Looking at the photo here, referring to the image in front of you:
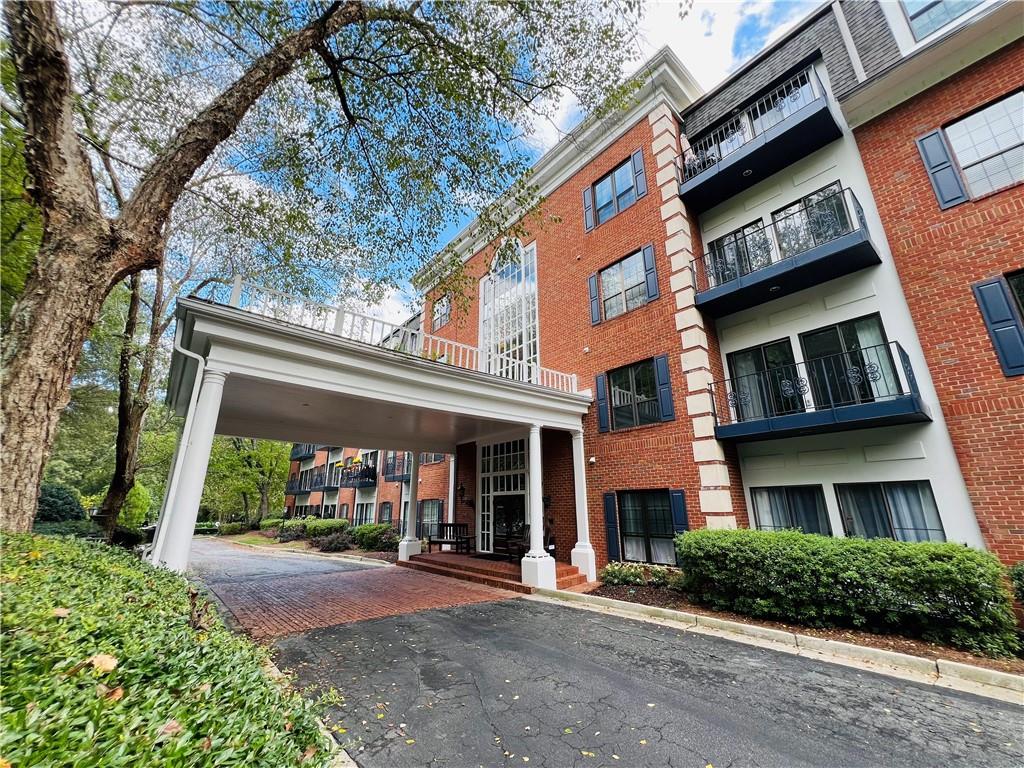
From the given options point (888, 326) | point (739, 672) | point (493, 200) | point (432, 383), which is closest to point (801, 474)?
Answer: point (888, 326)

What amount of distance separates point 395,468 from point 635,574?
1566 cm

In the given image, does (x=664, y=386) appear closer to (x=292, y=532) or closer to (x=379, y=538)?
(x=379, y=538)

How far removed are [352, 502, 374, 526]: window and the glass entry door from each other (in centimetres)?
1316

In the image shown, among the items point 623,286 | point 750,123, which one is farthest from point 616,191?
point 750,123

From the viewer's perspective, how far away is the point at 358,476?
2489 centimetres

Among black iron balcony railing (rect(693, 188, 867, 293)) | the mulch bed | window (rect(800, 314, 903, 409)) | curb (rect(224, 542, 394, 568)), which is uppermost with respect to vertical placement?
black iron balcony railing (rect(693, 188, 867, 293))

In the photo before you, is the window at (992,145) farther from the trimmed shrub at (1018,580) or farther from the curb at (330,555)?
the curb at (330,555)

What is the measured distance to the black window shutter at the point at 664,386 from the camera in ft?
31.5

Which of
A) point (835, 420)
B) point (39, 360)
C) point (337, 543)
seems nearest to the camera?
point (39, 360)

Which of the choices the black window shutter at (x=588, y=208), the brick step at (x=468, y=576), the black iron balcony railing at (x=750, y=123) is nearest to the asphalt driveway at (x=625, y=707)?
the brick step at (x=468, y=576)

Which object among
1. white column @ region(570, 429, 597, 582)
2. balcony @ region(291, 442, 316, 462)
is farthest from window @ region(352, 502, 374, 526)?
white column @ region(570, 429, 597, 582)

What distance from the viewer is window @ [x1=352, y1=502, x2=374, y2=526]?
24.0 meters

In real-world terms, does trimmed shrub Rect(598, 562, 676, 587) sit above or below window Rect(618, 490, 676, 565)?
below

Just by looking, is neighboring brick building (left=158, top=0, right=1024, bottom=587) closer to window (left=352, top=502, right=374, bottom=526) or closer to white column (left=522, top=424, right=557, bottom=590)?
white column (left=522, top=424, right=557, bottom=590)
